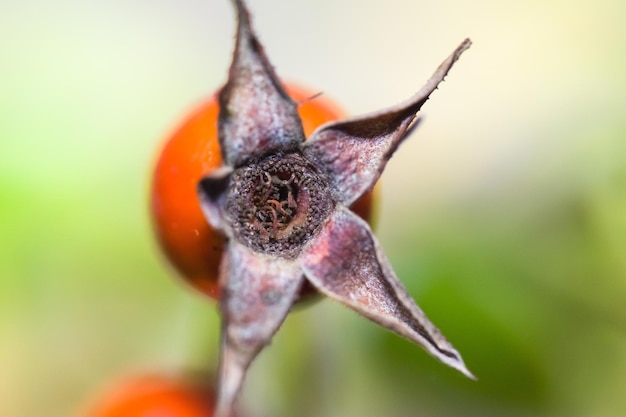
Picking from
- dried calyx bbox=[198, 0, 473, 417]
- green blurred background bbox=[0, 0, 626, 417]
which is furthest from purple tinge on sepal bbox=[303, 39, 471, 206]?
→ green blurred background bbox=[0, 0, 626, 417]

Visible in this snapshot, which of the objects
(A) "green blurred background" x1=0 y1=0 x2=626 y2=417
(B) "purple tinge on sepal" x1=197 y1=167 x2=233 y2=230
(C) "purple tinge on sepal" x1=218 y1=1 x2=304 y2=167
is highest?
(C) "purple tinge on sepal" x1=218 y1=1 x2=304 y2=167

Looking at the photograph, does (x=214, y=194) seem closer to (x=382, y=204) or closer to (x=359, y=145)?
(x=359, y=145)

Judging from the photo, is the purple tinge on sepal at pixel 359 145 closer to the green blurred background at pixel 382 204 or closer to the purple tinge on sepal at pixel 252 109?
the purple tinge on sepal at pixel 252 109

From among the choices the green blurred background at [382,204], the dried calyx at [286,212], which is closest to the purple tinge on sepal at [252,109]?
the dried calyx at [286,212]

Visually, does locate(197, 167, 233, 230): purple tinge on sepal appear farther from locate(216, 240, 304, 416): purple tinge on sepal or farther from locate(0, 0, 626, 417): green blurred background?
locate(0, 0, 626, 417): green blurred background

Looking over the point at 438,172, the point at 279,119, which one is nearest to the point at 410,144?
the point at 438,172

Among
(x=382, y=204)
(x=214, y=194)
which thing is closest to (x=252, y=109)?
(x=214, y=194)
